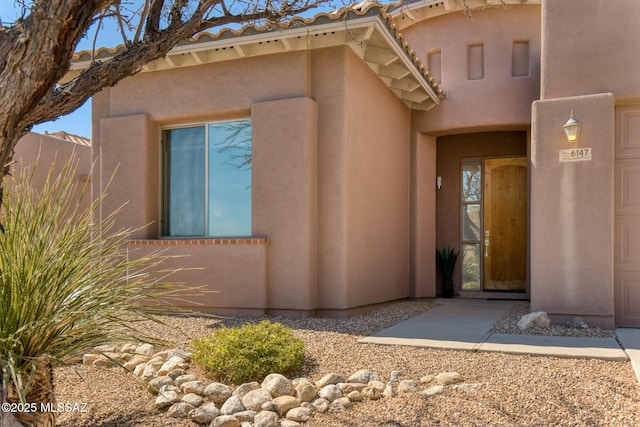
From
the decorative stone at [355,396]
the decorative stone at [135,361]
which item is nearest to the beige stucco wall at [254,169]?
the decorative stone at [135,361]

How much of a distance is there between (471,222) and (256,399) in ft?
25.7

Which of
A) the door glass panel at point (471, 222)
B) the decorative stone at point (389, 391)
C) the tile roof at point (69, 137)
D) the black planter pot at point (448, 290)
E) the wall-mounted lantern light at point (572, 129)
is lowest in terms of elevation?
the black planter pot at point (448, 290)

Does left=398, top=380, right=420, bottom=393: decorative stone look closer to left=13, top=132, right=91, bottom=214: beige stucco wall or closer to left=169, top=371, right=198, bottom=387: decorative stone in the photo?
left=169, top=371, right=198, bottom=387: decorative stone

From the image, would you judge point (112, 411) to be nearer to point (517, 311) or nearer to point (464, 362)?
point (464, 362)

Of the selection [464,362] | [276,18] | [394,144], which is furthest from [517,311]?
[276,18]

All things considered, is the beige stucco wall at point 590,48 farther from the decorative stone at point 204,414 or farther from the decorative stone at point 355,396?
the decorative stone at point 204,414

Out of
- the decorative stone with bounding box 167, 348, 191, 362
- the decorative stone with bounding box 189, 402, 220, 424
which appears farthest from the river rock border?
the decorative stone with bounding box 167, 348, 191, 362

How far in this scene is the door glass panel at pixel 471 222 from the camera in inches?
420

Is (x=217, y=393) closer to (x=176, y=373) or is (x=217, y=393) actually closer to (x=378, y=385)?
(x=176, y=373)

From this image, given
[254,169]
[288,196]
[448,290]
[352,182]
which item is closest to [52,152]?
[254,169]

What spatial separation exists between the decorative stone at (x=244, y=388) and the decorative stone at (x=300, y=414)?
46cm

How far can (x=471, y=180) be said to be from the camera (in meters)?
10.8

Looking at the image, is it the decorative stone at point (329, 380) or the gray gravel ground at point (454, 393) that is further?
the decorative stone at point (329, 380)

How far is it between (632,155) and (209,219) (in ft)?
19.1
